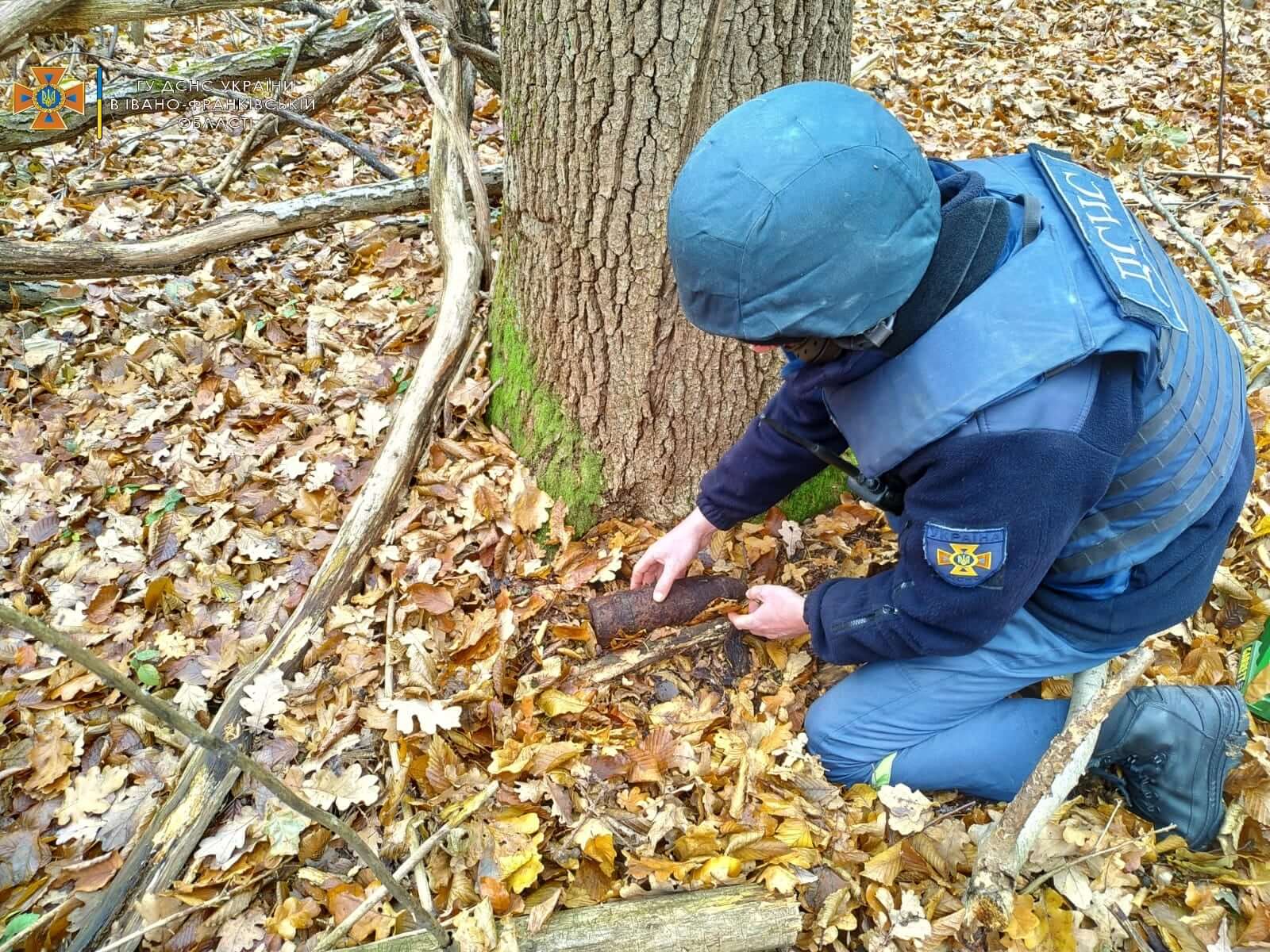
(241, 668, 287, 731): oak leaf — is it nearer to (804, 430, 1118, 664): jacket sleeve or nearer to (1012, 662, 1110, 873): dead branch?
(804, 430, 1118, 664): jacket sleeve

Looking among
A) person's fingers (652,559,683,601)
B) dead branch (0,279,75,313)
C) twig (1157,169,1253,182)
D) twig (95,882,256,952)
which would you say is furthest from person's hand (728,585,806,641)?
twig (1157,169,1253,182)

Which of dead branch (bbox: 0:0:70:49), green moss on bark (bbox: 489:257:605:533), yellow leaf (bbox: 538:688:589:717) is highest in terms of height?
dead branch (bbox: 0:0:70:49)

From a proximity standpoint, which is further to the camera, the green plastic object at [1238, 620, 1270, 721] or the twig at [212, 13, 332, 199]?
the twig at [212, 13, 332, 199]

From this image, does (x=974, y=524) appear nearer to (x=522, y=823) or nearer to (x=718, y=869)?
(x=718, y=869)

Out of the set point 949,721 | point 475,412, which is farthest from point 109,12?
point 949,721

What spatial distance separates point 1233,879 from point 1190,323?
1545mm

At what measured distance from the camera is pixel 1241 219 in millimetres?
4164

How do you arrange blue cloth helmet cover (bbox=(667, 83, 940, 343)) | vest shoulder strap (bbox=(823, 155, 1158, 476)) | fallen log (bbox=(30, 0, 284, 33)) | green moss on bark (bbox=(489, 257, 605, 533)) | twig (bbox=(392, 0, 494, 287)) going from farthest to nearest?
fallen log (bbox=(30, 0, 284, 33))
twig (bbox=(392, 0, 494, 287))
green moss on bark (bbox=(489, 257, 605, 533))
vest shoulder strap (bbox=(823, 155, 1158, 476))
blue cloth helmet cover (bbox=(667, 83, 940, 343))

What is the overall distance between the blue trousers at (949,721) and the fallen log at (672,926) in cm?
55

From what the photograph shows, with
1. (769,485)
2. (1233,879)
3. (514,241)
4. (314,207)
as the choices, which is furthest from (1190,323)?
(314,207)

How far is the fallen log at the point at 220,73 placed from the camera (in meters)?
4.73

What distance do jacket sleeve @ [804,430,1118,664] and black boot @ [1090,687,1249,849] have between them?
2.36 feet

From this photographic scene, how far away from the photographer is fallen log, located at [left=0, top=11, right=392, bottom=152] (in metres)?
4.73

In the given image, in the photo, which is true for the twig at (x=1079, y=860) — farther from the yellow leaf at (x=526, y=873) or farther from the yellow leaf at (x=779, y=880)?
the yellow leaf at (x=526, y=873)
